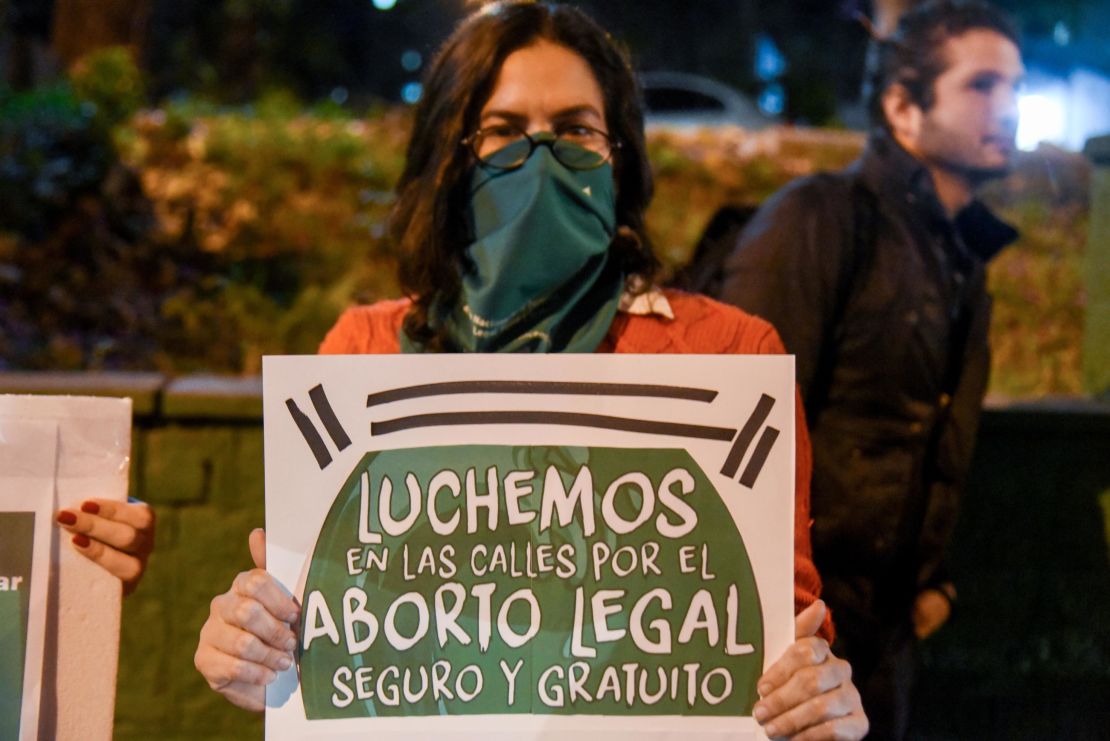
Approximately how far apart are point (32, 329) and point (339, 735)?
14.3 ft

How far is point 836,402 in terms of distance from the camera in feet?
8.13

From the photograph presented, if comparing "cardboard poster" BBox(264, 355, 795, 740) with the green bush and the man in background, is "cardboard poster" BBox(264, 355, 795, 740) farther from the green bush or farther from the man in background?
the green bush

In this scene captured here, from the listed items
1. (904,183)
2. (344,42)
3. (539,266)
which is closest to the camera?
(539,266)

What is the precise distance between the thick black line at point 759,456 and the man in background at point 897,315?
89cm

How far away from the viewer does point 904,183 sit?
2596mm

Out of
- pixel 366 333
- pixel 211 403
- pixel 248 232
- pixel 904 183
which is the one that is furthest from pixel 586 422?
pixel 248 232

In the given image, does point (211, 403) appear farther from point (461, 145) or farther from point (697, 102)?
point (697, 102)

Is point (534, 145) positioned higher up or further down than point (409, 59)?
further down

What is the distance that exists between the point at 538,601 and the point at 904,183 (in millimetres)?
1527

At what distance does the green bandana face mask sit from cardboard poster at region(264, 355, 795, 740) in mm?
296

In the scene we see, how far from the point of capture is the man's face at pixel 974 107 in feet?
8.64

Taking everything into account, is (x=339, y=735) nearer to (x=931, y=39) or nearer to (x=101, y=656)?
(x=101, y=656)

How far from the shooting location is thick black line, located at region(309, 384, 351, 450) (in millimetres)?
1521

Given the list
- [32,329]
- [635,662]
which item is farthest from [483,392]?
[32,329]
